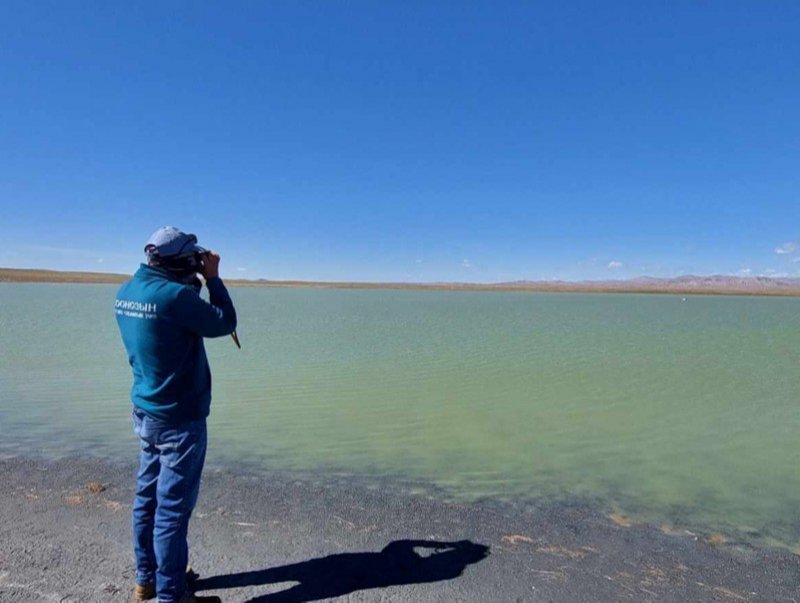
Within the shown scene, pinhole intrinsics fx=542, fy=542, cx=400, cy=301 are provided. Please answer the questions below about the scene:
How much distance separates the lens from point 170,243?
2848mm

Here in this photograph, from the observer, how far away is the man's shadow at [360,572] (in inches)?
126

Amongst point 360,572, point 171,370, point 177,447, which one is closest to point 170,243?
point 171,370

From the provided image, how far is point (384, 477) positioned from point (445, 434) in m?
2.04

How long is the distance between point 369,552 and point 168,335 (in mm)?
2095

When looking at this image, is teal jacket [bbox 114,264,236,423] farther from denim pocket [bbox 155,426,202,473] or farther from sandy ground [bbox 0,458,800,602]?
sandy ground [bbox 0,458,800,602]

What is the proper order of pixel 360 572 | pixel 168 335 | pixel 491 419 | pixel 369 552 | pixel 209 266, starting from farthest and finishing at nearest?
pixel 491 419 < pixel 369 552 < pixel 360 572 < pixel 209 266 < pixel 168 335

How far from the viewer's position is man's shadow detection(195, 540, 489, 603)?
126 inches

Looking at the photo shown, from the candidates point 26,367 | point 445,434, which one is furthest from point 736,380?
point 26,367

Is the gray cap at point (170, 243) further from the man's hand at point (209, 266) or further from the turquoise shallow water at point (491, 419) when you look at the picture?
the turquoise shallow water at point (491, 419)

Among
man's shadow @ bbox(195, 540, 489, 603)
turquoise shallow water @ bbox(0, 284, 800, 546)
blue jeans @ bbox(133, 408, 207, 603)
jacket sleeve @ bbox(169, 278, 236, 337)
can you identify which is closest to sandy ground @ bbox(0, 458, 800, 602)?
man's shadow @ bbox(195, 540, 489, 603)

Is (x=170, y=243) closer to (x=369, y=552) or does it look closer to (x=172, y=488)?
(x=172, y=488)

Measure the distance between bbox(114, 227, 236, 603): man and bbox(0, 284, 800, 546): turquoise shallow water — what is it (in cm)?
299

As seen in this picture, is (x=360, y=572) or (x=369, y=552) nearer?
(x=360, y=572)

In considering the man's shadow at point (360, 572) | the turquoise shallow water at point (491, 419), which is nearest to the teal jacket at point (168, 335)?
the man's shadow at point (360, 572)
